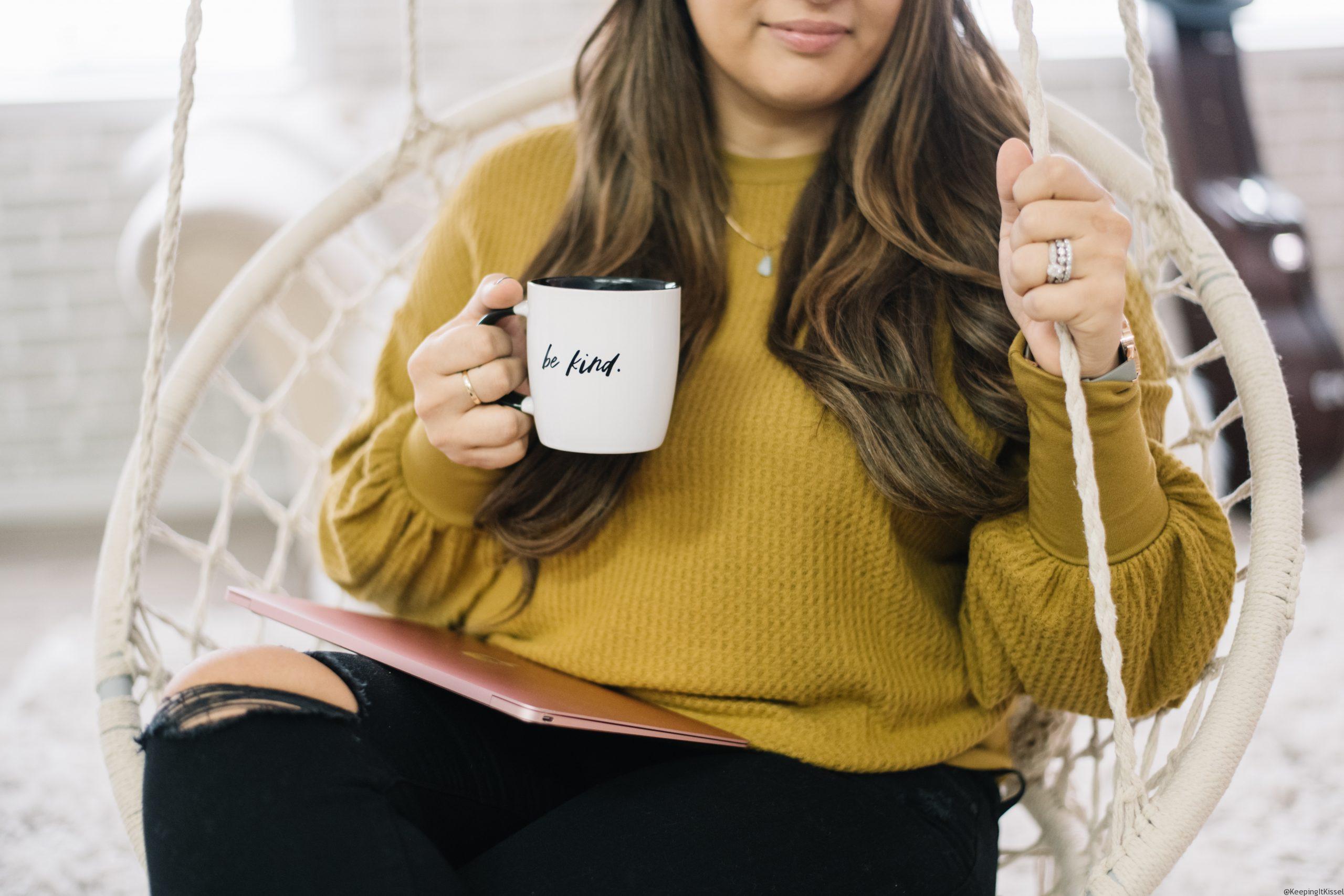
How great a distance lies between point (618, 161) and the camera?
32.0 inches

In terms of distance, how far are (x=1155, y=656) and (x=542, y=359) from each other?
1.25 feet

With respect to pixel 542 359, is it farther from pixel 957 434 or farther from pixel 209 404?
pixel 209 404

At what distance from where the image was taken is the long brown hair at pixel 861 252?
666 millimetres

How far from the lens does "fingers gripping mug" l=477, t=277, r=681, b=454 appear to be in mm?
574

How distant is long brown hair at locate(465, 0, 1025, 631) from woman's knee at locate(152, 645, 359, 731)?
16 centimetres

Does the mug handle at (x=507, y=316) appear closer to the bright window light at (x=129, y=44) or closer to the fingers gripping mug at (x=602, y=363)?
the fingers gripping mug at (x=602, y=363)

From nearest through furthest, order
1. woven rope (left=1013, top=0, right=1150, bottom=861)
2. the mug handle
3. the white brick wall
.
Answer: woven rope (left=1013, top=0, right=1150, bottom=861) < the mug handle < the white brick wall

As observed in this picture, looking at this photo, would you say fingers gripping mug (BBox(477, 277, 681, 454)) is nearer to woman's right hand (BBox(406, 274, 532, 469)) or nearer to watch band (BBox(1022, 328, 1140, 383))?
woman's right hand (BBox(406, 274, 532, 469))

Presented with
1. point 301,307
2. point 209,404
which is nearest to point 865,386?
point 301,307

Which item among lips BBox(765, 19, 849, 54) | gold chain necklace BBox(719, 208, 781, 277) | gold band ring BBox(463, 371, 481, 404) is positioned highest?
lips BBox(765, 19, 849, 54)

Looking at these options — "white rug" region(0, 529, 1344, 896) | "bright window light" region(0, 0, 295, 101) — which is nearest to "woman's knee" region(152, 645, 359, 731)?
"white rug" region(0, 529, 1344, 896)

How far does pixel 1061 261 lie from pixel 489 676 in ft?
1.14

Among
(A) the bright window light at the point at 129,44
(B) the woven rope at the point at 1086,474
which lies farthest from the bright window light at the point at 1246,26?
(B) the woven rope at the point at 1086,474

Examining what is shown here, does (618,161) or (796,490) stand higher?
(618,161)
